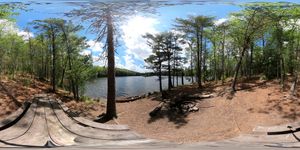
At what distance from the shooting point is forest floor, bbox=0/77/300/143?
7.38ft

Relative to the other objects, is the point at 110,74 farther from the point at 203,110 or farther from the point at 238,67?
the point at 238,67

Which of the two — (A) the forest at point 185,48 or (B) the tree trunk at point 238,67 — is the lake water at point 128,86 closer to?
(A) the forest at point 185,48

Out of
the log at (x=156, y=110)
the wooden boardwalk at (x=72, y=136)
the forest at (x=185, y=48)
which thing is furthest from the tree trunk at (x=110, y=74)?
the log at (x=156, y=110)

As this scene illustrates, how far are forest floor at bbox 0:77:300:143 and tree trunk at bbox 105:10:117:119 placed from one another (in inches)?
1.7

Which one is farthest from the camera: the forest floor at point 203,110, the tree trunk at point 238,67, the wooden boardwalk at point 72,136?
the tree trunk at point 238,67

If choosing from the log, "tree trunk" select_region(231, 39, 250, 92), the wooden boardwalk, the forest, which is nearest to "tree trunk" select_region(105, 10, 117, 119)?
the forest

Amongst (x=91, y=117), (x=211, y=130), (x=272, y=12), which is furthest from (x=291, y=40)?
(x=91, y=117)

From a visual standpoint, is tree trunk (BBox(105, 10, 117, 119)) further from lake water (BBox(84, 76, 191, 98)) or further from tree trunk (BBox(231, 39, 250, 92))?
tree trunk (BBox(231, 39, 250, 92))

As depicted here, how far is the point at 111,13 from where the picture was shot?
7.55 feet

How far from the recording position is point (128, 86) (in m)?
2.33

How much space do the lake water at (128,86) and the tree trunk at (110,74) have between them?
0.10 feet

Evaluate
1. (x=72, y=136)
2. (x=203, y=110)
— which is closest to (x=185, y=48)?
(x=203, y=110)

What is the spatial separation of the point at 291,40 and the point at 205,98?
2.37ft

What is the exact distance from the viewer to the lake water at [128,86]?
2.29m
